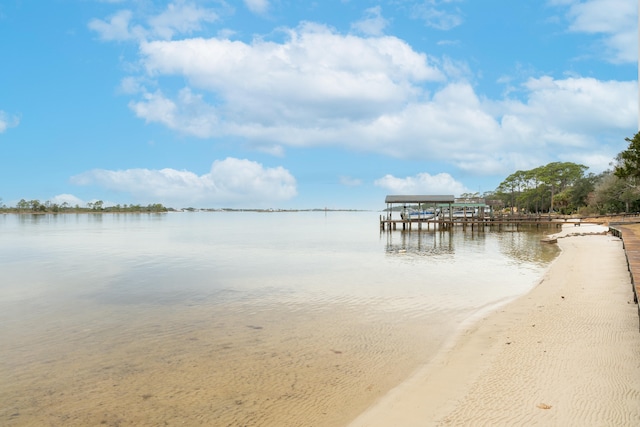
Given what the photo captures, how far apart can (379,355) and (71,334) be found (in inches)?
254

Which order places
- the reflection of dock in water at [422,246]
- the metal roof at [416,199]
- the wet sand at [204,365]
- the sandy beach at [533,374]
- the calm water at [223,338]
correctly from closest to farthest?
the sandy beach at [533,374]
the wet sand at [204,365]
the calm water at [223,338]
the reflection of dock in water at [422,246]
the metal roof at [416,199]

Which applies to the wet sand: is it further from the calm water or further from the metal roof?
the metal roof

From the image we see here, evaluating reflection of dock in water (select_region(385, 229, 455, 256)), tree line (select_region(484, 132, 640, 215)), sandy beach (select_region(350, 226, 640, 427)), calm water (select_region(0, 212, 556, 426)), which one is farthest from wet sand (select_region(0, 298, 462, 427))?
tree line (select_region(484, 132, 640, 215))

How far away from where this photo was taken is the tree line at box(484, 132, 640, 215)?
5267 centimetres

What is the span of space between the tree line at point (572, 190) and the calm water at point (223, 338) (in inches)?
1457

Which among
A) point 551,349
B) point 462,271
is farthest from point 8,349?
point 462,271

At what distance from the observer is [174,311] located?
10453 millimetres

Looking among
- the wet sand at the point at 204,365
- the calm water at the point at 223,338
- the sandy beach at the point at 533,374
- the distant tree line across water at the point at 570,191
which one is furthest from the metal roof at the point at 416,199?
the wet sand at the point at 204,365

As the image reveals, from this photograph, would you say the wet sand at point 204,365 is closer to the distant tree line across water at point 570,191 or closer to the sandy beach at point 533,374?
the sandy beach at point 533,374

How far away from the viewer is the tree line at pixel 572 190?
5267cm

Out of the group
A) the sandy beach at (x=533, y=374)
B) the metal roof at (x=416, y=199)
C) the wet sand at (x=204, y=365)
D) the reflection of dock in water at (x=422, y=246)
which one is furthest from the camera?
the metal roof at (x=416, y=199)

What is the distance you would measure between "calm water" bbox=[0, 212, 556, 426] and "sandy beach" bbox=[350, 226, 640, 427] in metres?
0.54

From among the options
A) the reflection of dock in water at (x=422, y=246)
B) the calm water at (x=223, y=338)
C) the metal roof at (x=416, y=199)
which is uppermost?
the metal roof at (x=416, y=199)

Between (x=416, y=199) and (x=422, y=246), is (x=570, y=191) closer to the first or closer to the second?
(x=416, y=199)
